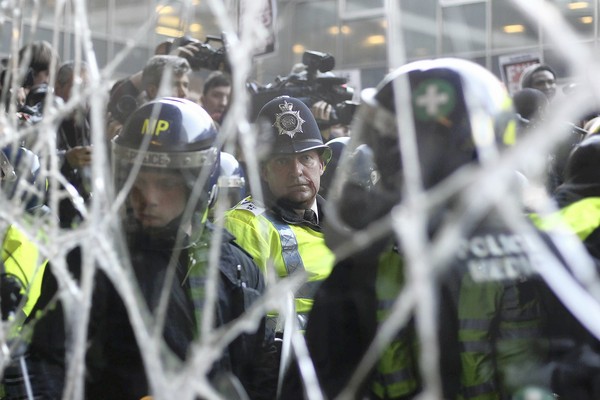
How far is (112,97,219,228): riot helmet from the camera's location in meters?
2.49

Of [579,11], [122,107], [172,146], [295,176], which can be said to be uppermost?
[579,11]

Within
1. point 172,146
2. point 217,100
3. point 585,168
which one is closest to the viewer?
point 585,168

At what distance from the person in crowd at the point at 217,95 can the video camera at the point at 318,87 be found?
0.48ft

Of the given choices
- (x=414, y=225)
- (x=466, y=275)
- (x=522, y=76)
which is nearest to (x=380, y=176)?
(x=466, y=275)

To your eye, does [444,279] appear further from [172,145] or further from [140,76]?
[140,76]

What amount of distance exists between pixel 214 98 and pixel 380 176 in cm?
329

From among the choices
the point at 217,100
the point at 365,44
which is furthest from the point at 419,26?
the point at 365,44

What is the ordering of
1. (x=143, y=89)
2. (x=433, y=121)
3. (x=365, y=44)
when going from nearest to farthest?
(x=433, y=121), (x=143, y=89), (x=365, y=44)

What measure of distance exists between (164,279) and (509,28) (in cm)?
152

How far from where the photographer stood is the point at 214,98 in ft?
16.5

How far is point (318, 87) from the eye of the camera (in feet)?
17.4

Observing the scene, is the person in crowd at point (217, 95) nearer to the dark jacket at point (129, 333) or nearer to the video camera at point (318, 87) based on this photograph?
the video camera at point (318, 87)

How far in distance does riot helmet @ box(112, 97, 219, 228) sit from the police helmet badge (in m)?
1.26

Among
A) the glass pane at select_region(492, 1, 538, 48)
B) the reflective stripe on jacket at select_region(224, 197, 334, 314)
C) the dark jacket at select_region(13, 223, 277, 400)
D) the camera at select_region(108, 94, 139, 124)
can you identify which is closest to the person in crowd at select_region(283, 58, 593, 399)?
the dark jacket at select_region(13, 223, 277, 400)
